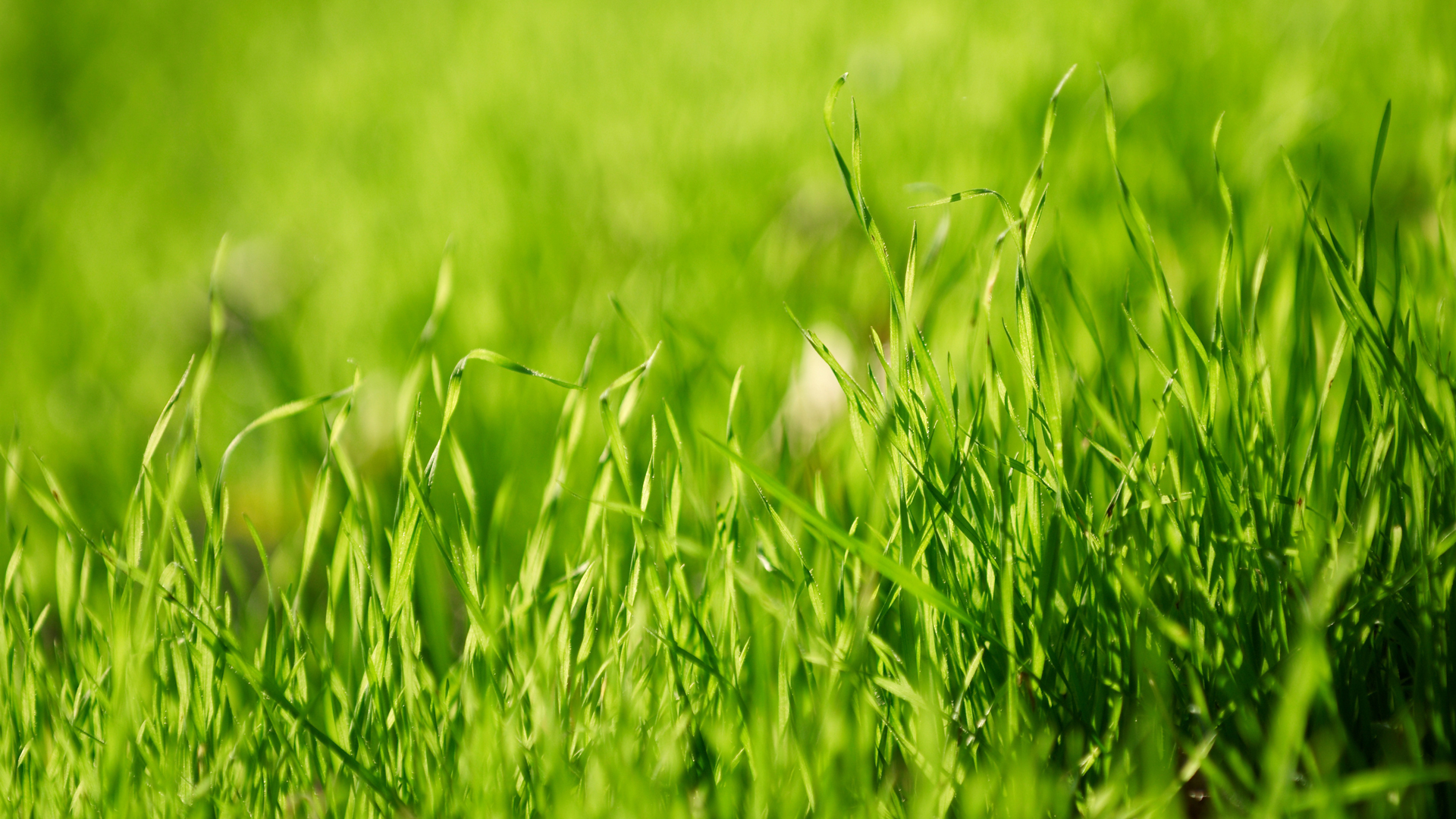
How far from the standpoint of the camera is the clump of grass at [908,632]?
0.56 meters

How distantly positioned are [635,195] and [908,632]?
1298 mm

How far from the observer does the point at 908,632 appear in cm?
65

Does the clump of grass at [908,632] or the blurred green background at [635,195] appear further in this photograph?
the blurred green background at [635,195]

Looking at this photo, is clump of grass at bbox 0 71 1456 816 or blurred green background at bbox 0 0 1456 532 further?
blurred green background at bbox 0 0 1456 532

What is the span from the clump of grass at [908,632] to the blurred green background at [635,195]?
0.52ft

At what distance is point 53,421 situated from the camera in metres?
1.48

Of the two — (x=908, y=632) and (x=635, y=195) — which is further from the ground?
(x=635, y=195)

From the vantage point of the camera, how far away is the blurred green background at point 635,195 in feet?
3.97

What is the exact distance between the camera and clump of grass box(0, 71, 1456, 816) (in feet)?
1.84

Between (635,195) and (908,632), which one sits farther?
(635,195)

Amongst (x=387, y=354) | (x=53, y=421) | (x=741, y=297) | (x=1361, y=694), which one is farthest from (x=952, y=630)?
(x=53, y=421)

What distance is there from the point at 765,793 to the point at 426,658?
0.46 metres

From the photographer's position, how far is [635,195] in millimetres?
1768

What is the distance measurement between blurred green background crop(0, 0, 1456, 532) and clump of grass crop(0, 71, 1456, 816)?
0.16 metres
